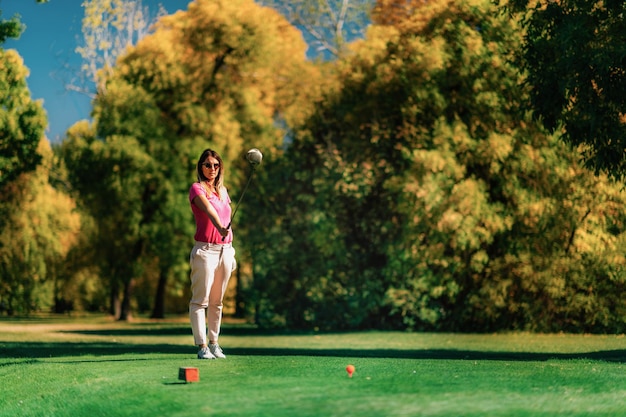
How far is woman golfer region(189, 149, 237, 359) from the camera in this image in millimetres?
12062

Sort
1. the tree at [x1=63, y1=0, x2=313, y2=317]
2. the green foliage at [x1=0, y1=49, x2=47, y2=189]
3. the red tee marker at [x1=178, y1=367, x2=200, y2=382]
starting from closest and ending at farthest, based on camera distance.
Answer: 1. the red tee marker at [x1=178, y1=367, x2=200, y2=382]
2. the green foliage at [x1=0, y1=49, x2=47, y2=189]
3. the tree at [x1=63, y1=0, x2=313, y2=317]

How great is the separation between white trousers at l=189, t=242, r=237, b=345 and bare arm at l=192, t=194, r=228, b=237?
11.8 inches

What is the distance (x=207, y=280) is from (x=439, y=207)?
55.7 feet

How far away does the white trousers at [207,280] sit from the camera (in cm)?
1212

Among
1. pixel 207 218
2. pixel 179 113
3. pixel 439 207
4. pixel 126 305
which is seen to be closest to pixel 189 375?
pixel 207 218

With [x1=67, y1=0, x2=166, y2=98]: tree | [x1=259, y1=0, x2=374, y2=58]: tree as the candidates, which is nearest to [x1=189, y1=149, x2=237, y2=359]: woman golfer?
[x1=259, y1=0, x2=374, y2=58]: tree

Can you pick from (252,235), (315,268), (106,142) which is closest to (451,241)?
(315,268)

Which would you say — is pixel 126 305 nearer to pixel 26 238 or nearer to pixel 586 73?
pixel 26 238

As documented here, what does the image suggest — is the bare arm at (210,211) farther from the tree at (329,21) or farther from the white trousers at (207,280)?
the tree at (329,21)

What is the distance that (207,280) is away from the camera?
1213 centimetres

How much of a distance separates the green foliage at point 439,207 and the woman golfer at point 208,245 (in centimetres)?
1596

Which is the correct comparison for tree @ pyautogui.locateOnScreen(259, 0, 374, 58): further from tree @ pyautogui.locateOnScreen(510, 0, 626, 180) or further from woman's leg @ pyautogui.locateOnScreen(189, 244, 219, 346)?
woman's leg @ pyautogui.locateOnScreen(189, 244, 219, 346)

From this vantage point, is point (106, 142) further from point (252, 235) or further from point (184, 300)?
point (184, 300)

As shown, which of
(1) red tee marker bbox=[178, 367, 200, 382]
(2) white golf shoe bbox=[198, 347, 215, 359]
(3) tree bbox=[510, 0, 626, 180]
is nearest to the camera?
(1) red tee marker bbox=[178, 367, 200, 382]
